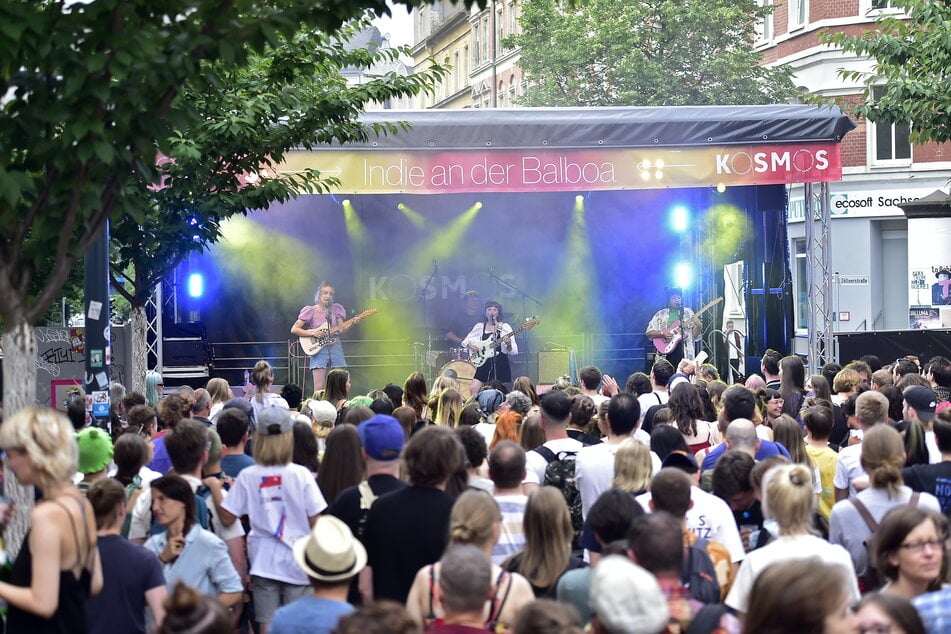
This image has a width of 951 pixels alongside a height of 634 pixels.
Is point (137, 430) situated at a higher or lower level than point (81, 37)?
lower

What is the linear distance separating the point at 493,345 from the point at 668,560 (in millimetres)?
15703

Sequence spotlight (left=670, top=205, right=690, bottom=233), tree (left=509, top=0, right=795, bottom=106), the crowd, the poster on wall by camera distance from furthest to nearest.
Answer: tree (left=509, top=0, right=795, bottom=106) < the poster on wall < spotlight (left=670, top=205, right=690, bottom=233) < the crowd

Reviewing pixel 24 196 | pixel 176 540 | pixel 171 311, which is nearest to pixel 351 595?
pixel 176 540

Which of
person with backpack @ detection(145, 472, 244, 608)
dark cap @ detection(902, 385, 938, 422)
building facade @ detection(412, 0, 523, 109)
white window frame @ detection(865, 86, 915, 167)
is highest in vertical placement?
building facade @ detection(412, 0, 523, 109)

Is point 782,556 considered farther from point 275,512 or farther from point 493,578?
point 275,512

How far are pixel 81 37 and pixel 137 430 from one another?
3.41m

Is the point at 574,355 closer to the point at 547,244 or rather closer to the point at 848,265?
the point at 547,244

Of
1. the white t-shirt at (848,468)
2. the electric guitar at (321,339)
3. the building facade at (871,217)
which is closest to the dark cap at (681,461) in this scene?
the white t-shirt at (848,468)

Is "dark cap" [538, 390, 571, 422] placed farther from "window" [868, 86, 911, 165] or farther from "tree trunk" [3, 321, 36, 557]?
"window" [868, 86, 911, 165]

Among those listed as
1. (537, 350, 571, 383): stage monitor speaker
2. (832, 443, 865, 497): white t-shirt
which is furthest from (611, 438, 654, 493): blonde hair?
(537, 350, 571, 383): stage monitor speaker

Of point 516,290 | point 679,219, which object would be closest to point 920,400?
point 679,219

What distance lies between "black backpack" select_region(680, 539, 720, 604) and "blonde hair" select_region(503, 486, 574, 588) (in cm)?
48

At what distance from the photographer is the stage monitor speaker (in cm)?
2052

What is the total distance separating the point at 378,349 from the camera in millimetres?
21578
